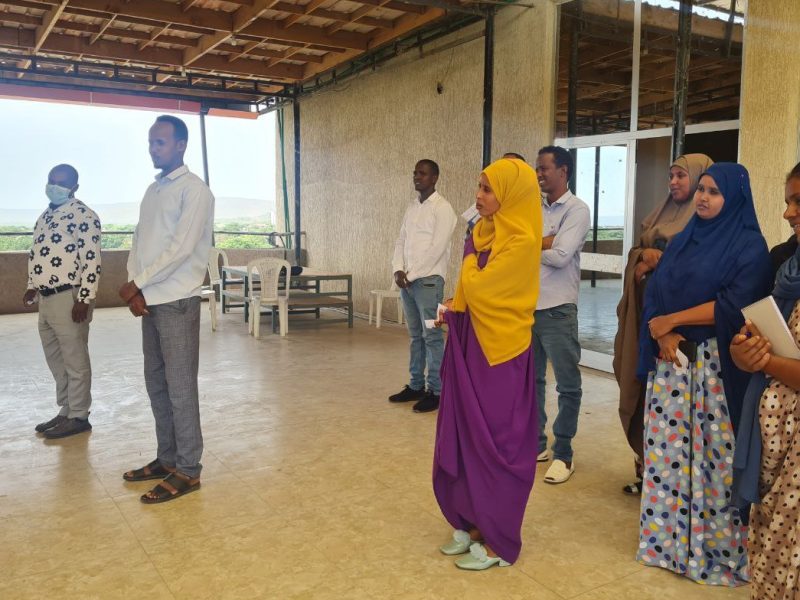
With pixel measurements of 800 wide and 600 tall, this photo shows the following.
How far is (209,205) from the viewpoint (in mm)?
2953

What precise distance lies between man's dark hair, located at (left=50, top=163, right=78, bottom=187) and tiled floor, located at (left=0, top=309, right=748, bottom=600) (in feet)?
4.44

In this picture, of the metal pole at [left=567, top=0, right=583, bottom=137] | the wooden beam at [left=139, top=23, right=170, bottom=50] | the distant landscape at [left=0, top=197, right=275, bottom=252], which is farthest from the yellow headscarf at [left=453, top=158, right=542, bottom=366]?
the distant landscape at [left=0, top=197, right=275, bottom=252]

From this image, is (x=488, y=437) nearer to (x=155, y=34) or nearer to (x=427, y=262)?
(x=427, y=262)

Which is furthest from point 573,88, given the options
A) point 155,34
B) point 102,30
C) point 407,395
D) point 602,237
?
point 102,30

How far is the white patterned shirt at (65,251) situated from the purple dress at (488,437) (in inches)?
86.5

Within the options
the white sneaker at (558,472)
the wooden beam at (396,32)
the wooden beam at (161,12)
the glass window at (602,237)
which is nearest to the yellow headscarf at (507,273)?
the white sneaker at (558,472)

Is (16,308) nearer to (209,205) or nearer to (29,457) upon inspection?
(29,457)

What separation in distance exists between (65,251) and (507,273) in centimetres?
246

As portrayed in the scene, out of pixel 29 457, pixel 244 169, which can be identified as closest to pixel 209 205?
pixel 29 457

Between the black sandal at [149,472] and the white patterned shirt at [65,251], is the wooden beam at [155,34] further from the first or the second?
the black sandal at [149,472]

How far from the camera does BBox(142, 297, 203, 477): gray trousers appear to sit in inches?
113

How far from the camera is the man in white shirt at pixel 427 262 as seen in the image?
14.1 feet

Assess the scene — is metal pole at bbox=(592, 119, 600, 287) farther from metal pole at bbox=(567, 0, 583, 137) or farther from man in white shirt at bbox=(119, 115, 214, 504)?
man in white shirt at bbox=(119, 115, 214, 504)

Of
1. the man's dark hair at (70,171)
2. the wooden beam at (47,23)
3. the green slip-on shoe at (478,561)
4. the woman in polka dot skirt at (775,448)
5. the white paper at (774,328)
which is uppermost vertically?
the wooden beam at (47,23)
